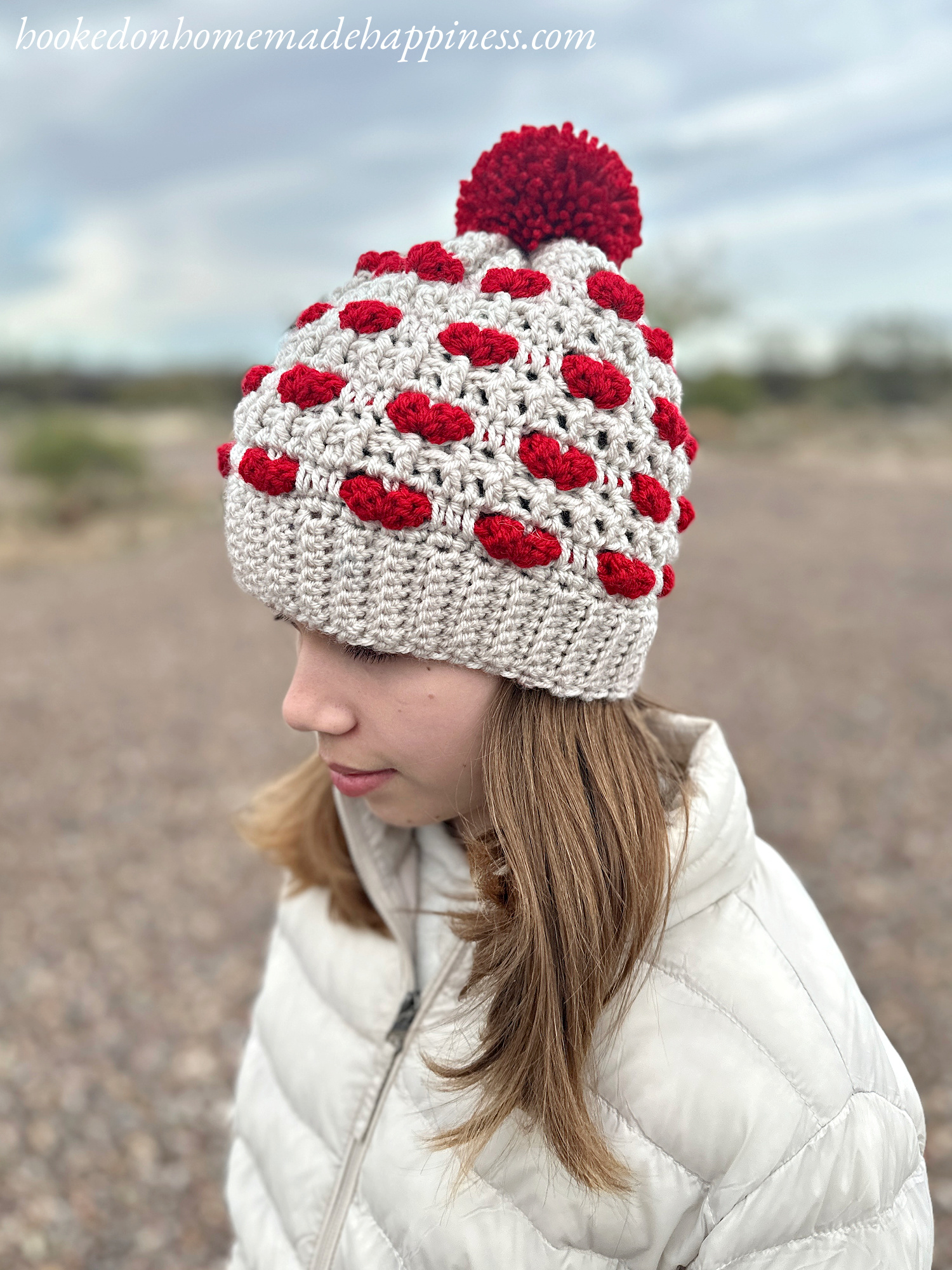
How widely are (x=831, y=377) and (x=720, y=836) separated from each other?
39.7 metres

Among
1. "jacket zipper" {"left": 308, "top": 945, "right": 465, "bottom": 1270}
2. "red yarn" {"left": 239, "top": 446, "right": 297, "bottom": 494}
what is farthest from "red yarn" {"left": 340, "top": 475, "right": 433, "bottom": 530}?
"jacket zipper" {"left": 308, "top": 945, "right": 465, "bottom": 1270}

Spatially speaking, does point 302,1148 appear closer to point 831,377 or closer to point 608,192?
point 608,192

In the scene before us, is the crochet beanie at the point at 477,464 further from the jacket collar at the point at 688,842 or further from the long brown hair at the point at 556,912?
the jacket collar at the point at 688,842

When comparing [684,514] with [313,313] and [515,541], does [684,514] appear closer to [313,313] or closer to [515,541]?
[515,541]

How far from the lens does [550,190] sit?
1.63m

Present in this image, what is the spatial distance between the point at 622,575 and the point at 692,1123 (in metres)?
0.91

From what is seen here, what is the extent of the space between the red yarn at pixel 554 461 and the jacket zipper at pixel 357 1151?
939 mm

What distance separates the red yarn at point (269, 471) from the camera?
58.7 inches

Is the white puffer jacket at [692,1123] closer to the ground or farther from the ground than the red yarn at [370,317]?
closer to the ground

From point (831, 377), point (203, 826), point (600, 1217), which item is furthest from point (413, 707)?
point (831, 377)

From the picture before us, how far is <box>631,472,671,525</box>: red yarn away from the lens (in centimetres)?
153

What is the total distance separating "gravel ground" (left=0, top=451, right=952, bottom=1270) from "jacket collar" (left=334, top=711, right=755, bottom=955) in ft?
8.13

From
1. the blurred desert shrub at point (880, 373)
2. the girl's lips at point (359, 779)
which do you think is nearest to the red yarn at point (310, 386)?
the girl's lips at point (359, 779)

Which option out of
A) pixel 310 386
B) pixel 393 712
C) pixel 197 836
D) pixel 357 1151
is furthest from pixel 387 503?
pixel 197 836
